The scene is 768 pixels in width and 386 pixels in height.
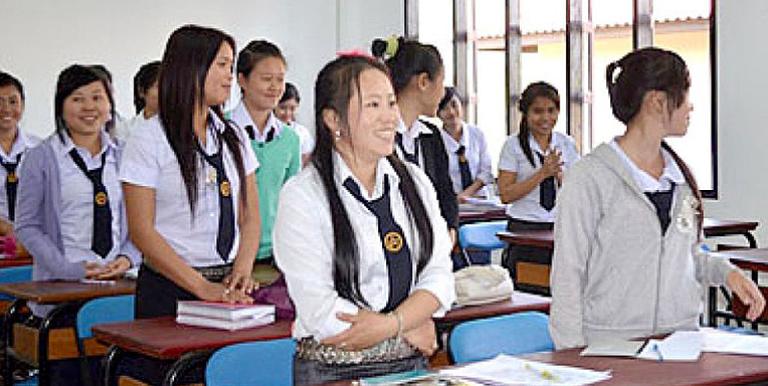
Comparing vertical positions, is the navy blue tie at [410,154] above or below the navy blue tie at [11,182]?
above

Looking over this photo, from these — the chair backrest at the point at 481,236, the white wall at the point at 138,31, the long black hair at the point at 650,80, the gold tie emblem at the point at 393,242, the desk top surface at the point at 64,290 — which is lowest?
Answer: the chair backrest at the point at 481,236

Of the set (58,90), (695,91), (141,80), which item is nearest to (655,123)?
(58,90)

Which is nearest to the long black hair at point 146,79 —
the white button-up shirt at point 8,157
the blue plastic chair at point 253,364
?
the white button-up shirt at point 8,157

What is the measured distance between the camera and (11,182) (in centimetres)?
619

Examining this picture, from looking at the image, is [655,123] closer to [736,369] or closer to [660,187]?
[660,187]

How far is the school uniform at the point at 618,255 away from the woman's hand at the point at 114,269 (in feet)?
6.01

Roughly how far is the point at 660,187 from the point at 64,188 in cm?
224

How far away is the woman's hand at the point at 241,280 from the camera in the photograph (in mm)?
3283

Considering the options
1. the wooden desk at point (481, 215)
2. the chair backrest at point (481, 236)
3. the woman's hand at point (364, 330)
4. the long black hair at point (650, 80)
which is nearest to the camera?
the woman's hand at point (364, 330)

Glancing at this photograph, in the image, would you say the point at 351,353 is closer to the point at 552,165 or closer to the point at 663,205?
the point at 663,205

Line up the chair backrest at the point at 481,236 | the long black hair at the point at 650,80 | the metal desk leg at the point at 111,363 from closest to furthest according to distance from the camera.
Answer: the long black hair at the point at 650,80 < the metal desk leg at the point at 111,363 < the chair backrest at the point at 481,236

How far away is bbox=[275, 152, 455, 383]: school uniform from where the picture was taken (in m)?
2.38

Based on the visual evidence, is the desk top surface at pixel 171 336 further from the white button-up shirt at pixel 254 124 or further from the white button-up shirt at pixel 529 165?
the white button-up shirt at pixel 529 165

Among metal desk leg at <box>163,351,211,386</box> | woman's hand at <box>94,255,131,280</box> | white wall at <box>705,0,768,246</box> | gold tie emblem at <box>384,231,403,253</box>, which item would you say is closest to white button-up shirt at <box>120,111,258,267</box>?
metal desk leg at <box>163,351,211,386</box>
